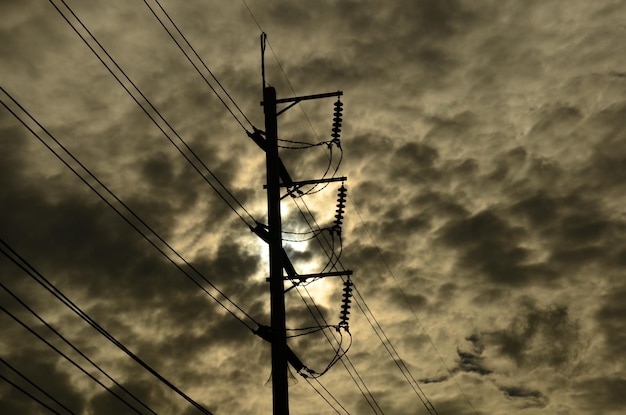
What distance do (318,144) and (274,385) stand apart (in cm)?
817

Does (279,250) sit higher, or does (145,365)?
(279,250)

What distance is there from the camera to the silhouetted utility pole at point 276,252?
18625 millimetres

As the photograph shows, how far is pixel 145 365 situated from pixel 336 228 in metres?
9.90

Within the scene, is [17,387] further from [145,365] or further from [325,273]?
[325,273]

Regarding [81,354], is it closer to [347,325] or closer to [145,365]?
[145,365]

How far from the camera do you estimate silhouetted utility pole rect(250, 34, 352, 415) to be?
18625 mm

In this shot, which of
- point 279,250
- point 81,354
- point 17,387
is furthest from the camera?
point 279,250

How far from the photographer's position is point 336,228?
22344 mm

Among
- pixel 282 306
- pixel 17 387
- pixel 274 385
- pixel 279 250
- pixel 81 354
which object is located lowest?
pixel 17 387

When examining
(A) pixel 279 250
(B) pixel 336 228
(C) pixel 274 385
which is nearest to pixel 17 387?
(C) pixel 274 385

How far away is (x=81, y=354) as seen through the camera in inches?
497

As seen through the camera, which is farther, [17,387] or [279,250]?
[279,250]

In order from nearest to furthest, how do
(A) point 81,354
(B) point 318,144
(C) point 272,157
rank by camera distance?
(A) point 81,354 < (C) point 272,157 < (B) point 318,144

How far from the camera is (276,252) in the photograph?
19.8m
